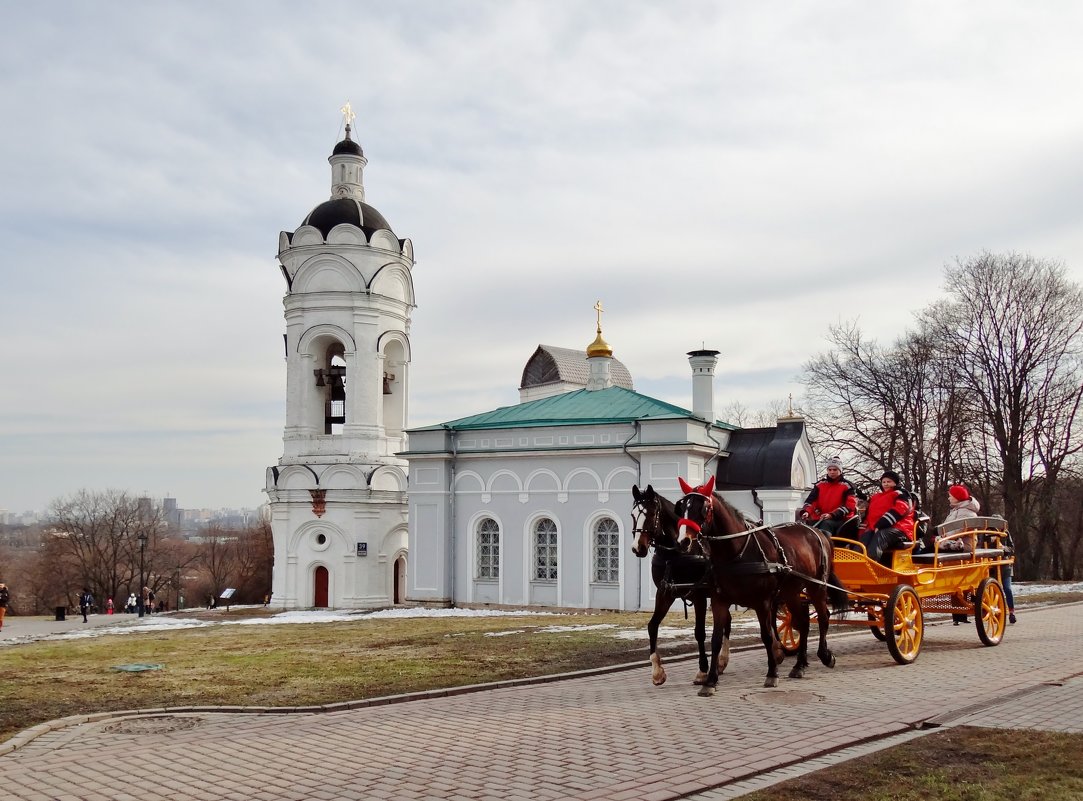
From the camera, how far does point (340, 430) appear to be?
3372 cm

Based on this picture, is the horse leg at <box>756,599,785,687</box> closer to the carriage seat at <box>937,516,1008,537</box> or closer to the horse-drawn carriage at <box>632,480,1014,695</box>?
the horse-drawn carriage at <box>632,480,1014,695</box>

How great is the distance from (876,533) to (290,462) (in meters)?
24.5

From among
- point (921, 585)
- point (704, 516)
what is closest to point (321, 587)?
point (921, 585)

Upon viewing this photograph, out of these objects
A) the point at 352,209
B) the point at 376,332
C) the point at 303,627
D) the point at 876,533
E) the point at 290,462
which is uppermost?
the point at 352,209

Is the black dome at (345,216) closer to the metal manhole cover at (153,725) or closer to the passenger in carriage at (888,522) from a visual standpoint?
the passenger in carriage at (888,522)

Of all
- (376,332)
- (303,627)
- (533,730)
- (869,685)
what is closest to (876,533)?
(869,685)

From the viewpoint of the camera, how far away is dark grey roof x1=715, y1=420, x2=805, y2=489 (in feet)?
87.6

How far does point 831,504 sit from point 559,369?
27555 millimetres

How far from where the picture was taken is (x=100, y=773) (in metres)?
6.85

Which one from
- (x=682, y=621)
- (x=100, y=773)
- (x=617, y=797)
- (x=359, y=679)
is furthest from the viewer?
(x=682, y=621)

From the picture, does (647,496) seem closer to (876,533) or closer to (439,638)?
(876,533)

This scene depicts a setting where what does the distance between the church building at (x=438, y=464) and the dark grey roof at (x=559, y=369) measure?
24.7 feet

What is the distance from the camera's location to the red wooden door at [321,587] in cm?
3247

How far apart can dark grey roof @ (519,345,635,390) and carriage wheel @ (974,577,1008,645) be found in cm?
2636
